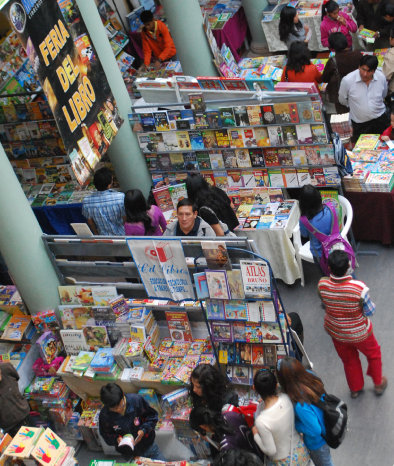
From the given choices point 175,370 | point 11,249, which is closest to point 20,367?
point 11,249

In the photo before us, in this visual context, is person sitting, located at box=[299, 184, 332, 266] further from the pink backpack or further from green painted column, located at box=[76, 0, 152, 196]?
green painted column, located at box=[76, 0, 152, 196]

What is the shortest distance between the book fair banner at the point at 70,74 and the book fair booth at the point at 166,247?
0.02 meters

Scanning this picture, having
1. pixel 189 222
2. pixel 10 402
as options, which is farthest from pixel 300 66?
pixel 10 402

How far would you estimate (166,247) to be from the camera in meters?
6.06

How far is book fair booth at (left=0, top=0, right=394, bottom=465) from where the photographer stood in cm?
603

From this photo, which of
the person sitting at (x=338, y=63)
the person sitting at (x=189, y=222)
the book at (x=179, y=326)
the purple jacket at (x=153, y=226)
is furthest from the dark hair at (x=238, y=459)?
the person sitting at (x=338, y=63)

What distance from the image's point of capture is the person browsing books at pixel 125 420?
17.6 ft

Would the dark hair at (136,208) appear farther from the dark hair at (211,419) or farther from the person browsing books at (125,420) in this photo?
the dark hair at (211,419)

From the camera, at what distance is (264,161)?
8.21m

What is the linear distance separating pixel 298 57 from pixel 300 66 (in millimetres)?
139

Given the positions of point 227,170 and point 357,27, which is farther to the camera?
point 357,27

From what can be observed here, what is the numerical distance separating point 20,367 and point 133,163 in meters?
3.14

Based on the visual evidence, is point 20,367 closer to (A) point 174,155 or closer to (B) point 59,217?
(B) point 59,217

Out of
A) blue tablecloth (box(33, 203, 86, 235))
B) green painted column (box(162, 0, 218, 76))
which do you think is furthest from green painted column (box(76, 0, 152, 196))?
green painted column (box(162, 0, 218, 76))
